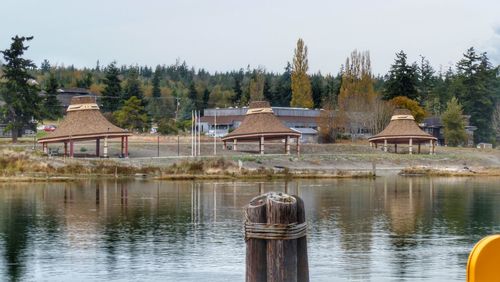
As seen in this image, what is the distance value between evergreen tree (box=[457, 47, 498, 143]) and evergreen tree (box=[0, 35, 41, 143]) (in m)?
67.9

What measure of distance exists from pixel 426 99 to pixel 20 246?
119 meters

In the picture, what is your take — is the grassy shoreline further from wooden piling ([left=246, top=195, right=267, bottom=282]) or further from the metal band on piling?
the metal band on piling

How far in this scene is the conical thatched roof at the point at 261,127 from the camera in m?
85.8

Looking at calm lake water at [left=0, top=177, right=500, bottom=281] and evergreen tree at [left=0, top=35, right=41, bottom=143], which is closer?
calm lake water at [left=0, top=177, right=500, bottom=281]

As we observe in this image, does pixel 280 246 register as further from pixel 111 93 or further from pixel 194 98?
pixel 194 98

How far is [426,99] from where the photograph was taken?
13950 cm

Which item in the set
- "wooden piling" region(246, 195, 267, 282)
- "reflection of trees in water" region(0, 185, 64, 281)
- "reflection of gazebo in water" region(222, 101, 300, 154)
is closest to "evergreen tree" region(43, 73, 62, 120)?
"reflection of gazebo in water" region(222, 101, 300, 154)

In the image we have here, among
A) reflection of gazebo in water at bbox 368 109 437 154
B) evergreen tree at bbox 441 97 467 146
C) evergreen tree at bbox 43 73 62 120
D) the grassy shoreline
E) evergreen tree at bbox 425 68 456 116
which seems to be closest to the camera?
the grassy shoreline

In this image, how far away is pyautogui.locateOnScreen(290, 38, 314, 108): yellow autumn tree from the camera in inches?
4373

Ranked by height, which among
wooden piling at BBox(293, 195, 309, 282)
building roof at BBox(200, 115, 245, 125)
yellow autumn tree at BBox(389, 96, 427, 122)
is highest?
yellow autumn tree at BBox(389, 96, 427, 122)

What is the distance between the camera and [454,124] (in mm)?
114312

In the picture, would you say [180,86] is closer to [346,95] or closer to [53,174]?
[346,95]

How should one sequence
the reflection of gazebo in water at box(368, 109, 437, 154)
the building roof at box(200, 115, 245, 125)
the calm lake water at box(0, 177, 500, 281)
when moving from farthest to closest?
the building roof at box(200, 115, 245, 125) → the reflection of gazebo in water at box(368, 109, 437, 154) → the calm lake water at box(0, 177, 500, 281)

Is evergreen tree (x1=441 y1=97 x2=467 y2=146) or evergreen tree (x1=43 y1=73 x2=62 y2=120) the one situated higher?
evergreen tree (x1=43 y1=73 x2=62 y2=120)
